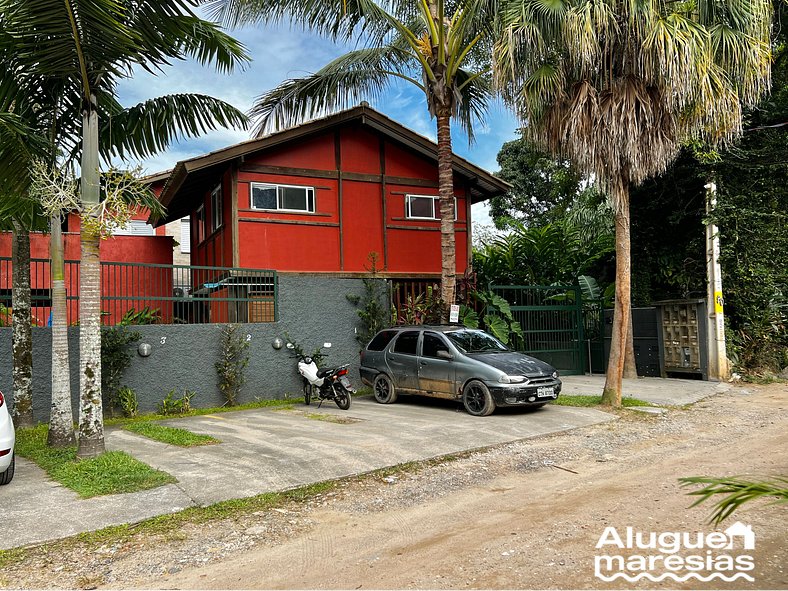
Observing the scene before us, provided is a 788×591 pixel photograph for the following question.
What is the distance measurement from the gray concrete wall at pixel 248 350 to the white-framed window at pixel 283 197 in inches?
104

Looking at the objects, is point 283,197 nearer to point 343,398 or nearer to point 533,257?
point 343,398

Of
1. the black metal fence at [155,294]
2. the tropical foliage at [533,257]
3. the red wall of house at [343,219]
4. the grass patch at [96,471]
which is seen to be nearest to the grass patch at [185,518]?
the grass patch at [96,471]

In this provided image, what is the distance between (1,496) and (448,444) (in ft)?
17.3

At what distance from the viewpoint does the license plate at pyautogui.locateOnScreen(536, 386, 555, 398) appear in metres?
10.8

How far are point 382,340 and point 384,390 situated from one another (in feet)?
3.39

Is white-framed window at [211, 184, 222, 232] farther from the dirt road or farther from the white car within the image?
the dirt road

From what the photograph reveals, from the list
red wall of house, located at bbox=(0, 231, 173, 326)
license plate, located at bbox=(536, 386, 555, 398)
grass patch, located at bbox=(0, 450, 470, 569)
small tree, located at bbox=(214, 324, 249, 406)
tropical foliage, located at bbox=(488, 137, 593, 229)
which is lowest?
grass patch, located at bbox=(0, 450, 470, 569)

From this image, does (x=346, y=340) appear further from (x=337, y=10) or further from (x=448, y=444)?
(x=337, y=10)

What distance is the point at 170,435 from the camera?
9117 millimetres

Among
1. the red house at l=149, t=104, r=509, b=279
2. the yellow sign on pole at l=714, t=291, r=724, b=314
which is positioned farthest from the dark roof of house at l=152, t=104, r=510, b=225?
the yellow sign on pole at l=714, t=291, r=724, b=314

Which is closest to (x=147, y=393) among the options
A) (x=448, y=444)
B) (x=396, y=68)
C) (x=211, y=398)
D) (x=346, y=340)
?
(x=211, y=398)

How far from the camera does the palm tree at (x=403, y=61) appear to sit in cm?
1310

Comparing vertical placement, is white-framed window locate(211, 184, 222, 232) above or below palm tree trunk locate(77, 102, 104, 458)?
above

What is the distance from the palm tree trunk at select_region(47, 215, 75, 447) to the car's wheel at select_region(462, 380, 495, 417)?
20.3 ft
